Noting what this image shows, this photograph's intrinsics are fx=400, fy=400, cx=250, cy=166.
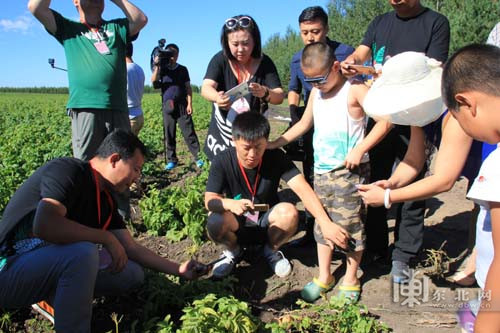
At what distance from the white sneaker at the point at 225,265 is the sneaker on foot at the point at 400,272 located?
1.16 m

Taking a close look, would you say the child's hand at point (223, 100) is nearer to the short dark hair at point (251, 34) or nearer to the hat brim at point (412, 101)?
the short dark hair at point (251, 34)

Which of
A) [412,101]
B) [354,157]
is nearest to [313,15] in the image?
[354,157]

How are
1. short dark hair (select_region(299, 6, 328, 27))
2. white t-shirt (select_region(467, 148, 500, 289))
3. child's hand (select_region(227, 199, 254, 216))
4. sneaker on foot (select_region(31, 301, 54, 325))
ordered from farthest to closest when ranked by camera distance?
1. short dark hair (select_region(299, 6, 328, 27))
2. child's hand (select_region(227, 199, 254, 216))
3. sneaker on foot (select_region(31, 301, 54, 325))
4. white t-shirt (select_region(467, 148, 500, 289))

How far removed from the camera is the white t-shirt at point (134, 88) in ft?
18.6

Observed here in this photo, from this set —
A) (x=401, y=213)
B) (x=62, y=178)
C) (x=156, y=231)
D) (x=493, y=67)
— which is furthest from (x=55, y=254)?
(x=401, y=213)

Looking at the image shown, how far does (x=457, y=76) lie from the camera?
1.34 metres

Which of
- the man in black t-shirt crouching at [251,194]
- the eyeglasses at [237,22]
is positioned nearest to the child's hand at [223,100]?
the man in black t-shirt crouching at [251,194]

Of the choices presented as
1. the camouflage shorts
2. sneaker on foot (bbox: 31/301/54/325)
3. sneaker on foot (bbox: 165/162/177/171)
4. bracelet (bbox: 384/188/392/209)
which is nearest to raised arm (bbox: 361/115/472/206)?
bracelet (bbox: 384/188/392/209)

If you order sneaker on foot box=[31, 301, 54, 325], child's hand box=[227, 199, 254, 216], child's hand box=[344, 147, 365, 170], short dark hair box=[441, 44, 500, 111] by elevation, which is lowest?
sneaker on foot box=[31, 301, 54, 325]

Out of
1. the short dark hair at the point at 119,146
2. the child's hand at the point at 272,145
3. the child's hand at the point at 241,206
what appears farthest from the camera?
the child's hand at the point at 272,145

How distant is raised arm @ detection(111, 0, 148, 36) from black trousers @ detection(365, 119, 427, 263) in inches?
87.5

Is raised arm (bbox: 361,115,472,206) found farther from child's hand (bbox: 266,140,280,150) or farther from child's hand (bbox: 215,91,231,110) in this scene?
child's hand (bbox: 215,91,231,110)

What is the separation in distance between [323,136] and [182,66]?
16.0 ft

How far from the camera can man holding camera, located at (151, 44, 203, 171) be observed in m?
6.80
